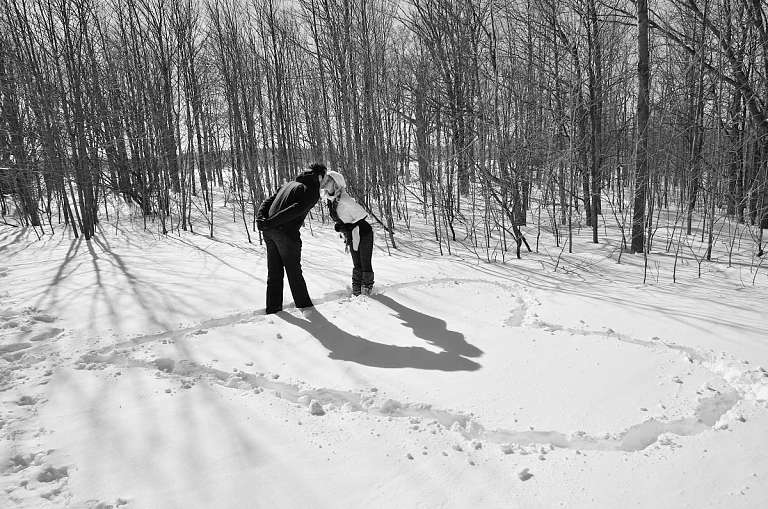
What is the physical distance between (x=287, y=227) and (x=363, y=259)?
41.3 inches

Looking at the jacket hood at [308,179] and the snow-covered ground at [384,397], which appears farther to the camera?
the jacket hood at [308,179]

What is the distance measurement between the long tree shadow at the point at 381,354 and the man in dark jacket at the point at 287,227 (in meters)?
0.61

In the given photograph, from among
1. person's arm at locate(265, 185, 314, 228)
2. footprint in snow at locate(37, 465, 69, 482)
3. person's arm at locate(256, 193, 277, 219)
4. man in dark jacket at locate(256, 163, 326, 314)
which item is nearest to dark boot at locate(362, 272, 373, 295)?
man in dark jacket at locate(256, 163, 326, 314)

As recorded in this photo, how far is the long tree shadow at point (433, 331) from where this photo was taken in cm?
348

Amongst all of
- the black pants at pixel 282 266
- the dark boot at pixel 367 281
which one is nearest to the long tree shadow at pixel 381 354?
the black pants at pixel 282 266

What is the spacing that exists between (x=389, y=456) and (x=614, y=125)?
14.1m

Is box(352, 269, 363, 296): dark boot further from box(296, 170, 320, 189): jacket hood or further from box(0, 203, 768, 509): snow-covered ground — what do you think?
box(296, 170, 320, 189): jacket hood

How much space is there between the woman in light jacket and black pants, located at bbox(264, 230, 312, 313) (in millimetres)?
737

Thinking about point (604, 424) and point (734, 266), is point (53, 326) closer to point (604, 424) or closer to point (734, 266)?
point (604, 424)

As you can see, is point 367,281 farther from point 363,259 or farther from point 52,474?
point 52,474

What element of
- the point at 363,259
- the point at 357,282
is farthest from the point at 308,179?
the point at 357,282

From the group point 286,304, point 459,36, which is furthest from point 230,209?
point 286,304

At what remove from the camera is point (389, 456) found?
2119 mm

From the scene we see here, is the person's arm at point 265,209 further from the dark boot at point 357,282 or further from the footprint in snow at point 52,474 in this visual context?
the footprint in snow at point 52,474
